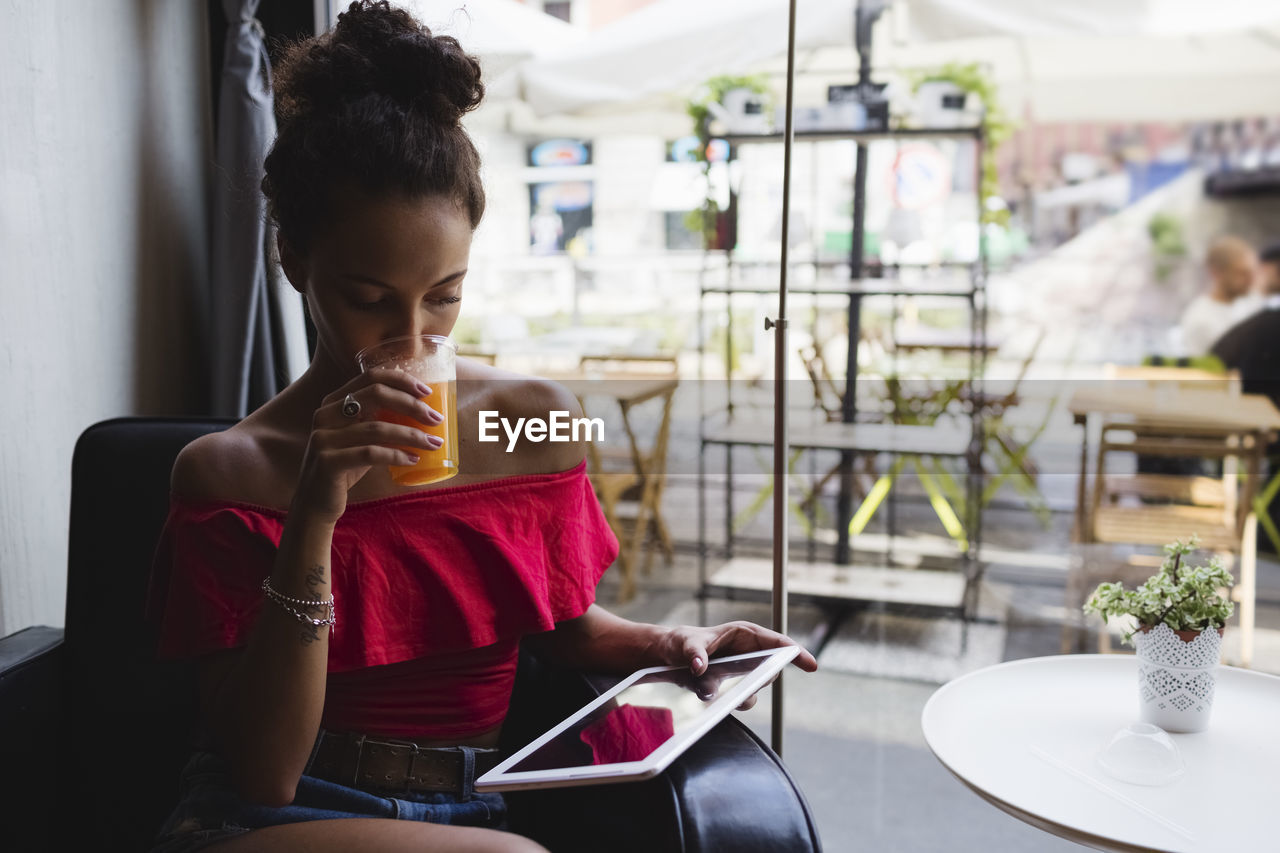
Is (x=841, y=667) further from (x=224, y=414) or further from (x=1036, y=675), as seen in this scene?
(x=224, y=414)

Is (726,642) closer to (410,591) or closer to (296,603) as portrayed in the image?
(410,591)

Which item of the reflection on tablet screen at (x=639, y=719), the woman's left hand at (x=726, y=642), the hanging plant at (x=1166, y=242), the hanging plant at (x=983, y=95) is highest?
the hanging plant at (x=983, y=95)

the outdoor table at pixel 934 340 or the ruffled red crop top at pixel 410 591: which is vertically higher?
the outdoor table at pixel 934 340

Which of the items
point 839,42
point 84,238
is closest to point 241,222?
point 84,238

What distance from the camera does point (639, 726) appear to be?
915 millimetres

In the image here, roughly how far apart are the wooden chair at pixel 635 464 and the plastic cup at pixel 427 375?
2361 millimetres

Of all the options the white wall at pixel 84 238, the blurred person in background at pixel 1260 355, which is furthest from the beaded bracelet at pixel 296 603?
the blurred person in background at pixel 1260 355

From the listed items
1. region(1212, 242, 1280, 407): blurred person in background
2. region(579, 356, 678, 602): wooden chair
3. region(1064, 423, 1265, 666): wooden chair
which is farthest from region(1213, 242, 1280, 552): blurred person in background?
region(579, 356, 678, 602): wooden chair

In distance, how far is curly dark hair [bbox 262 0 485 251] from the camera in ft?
3.06

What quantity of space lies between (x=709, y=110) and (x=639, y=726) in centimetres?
279

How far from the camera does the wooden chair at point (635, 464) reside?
342 cm

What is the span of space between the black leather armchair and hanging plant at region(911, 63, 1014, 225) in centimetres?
257

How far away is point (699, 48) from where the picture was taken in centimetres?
329

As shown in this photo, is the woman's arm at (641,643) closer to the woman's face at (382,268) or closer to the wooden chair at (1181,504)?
the woman's face at (382,268)
